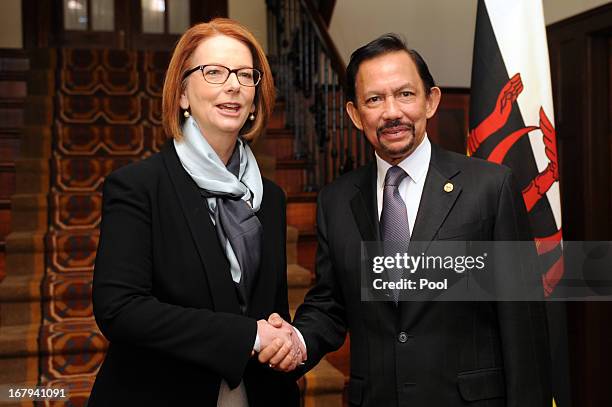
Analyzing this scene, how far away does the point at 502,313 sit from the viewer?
1.54 m

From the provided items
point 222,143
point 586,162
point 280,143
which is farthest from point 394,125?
point 280,143

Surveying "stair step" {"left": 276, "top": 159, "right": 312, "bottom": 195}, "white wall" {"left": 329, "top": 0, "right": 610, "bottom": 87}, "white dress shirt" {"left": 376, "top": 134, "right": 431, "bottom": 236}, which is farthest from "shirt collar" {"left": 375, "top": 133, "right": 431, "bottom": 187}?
"white wall" {"left": 329, "top": 0, "right": 610, "bottom": 87}

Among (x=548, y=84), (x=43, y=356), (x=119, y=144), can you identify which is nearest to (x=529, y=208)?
(x=548, y=84)

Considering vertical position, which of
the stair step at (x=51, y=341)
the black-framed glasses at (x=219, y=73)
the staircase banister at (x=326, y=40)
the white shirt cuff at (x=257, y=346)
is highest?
the staircase banister at (x=326, y=40)

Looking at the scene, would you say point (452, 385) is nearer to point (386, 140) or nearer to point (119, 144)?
point (386, 140)

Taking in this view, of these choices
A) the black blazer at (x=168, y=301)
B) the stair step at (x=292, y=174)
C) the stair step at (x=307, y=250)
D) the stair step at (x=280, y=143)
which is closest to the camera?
the black blazer at (x=168, y=301)

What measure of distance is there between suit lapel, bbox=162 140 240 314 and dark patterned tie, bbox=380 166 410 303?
399 millimetres

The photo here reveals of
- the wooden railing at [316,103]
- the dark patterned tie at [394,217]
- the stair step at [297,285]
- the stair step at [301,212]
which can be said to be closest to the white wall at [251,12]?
the wooden railing at [316,103]

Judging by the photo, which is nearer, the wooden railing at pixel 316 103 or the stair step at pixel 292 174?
the wooden railing at pixel 316 103

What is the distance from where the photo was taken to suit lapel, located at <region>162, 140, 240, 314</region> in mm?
1525

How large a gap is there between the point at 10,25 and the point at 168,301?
18.4ft

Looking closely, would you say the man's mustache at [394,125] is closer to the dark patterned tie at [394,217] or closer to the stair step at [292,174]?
the dark patterned tie at [394,217]

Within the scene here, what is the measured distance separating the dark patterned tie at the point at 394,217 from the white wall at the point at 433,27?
3703mm

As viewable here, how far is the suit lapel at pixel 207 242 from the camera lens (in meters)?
1.53
